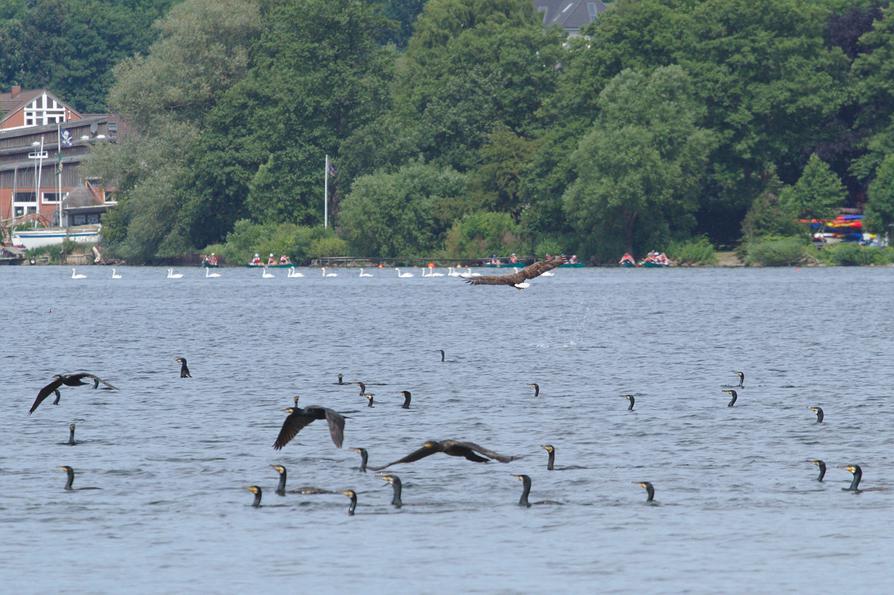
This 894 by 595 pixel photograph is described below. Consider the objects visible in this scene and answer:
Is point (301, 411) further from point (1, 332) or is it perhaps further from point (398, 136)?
point (398, 136)

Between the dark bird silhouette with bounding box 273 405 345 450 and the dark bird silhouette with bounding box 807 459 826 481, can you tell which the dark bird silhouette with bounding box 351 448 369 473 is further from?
the dark bird silhouette with bounding box 807 459 826 481

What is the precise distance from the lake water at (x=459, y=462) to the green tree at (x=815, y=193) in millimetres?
59014

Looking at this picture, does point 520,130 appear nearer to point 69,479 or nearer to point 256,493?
point 69,479

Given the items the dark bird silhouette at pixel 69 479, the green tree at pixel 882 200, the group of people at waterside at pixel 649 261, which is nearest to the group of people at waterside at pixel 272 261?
the group of people at waterside at pixel 649 261

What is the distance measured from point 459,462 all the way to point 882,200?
95.3 m

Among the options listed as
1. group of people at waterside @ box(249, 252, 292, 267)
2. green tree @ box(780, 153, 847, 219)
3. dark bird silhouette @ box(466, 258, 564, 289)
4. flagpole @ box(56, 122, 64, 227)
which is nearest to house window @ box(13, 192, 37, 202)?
flagpole @ box(56, 122, 64, 227)

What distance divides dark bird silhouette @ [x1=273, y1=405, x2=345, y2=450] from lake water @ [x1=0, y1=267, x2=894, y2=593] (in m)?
1.24

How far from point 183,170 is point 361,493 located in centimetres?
11460

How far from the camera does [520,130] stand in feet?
A: 459

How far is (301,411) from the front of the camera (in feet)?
83.8

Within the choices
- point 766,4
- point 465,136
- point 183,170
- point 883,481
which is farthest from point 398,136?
point 883,481

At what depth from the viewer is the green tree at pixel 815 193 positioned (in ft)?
416

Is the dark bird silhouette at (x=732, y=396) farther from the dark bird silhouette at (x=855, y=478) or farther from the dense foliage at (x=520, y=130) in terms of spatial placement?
the dense foliage at (x=520, y=130)

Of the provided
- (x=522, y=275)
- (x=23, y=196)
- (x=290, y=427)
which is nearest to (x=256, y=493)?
(x=290, y=427)
